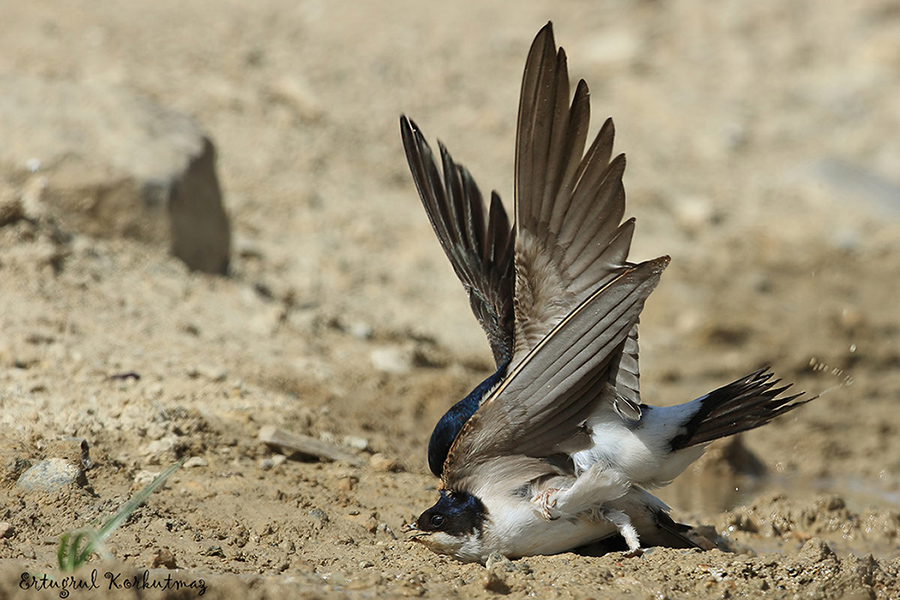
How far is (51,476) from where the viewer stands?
3547 millimetres

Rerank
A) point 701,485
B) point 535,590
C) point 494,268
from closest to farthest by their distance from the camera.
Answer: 1. point 535,590
2. point 494,268
3. point 701,485

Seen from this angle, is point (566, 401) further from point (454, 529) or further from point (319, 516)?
point (319, 516)

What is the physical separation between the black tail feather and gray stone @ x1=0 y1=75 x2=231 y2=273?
3357 mm

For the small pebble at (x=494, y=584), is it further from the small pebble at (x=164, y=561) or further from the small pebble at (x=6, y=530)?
the small pebble at (x=6, y=530)

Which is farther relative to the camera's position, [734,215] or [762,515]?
[734,215]

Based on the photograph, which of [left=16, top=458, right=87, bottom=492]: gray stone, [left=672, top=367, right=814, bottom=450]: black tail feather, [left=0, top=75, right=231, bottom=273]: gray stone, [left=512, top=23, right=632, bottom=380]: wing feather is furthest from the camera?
[left=0, top=75, right=231, bottom=273]: gray stone

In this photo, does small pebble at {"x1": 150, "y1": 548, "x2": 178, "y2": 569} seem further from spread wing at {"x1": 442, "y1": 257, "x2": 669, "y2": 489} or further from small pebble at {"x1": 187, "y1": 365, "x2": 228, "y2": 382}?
small pebble at {"x1": 187, "y1": 365, "x2": 228, "y2": 382}

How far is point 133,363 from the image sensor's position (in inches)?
183

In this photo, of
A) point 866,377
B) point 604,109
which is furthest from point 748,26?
point 866,377

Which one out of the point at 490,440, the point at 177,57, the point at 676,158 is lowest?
the point at 490,440

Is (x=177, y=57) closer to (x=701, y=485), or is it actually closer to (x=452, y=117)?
(x=452, y=117)

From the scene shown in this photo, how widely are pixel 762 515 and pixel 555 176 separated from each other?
6.96 feet

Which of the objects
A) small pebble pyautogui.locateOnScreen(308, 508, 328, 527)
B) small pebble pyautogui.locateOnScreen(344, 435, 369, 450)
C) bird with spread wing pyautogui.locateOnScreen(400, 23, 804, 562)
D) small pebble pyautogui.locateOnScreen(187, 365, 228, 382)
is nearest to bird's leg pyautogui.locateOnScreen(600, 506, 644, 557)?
bird with spread wing pyautogui.locateOnScreen(400, 23, 804, 562)

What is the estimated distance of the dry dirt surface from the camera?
3379mm
